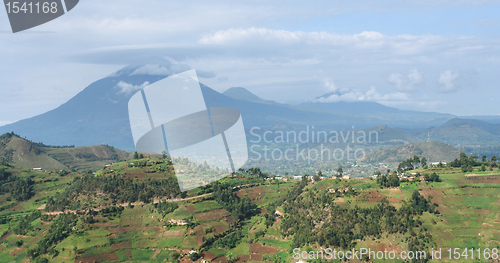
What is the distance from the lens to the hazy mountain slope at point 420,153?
315 feet

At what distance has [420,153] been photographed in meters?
100

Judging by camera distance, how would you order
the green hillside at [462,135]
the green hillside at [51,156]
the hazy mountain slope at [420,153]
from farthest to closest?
1. the green hillside at [462,135]
2. the hazy mountain slope at [420,153]
3. the green hillside at [51,156]

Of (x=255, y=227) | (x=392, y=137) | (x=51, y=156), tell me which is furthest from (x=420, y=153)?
(x=51, y=156)

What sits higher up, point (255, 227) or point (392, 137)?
point (255, 227)

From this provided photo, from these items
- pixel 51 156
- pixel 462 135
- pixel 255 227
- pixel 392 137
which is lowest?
pixel 462 135

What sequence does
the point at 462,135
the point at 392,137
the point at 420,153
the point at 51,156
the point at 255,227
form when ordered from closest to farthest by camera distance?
the point at 255,227, the point at 51,156, the point at 420,153, the point at 392,137, the point at 462,135

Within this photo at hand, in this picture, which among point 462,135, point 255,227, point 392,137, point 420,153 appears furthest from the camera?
point 462,135

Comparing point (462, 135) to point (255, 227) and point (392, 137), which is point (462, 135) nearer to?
point (392, 137)

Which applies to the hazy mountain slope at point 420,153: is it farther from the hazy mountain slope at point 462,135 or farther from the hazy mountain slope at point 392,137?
the hazy mountain slope at point 462,135

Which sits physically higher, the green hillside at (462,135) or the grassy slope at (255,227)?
the grassy slope at (255,227)

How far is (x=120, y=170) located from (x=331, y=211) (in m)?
27.1

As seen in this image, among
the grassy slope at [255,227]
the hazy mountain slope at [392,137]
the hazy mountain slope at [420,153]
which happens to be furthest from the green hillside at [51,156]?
the hazy mountain slope at [392,137]

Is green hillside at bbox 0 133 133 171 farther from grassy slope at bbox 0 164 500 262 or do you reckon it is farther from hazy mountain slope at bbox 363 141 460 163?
hazy mountain slope at bbox 363 141 460 163

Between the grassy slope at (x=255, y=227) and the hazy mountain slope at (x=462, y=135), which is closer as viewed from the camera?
the grassy slope at (x=255, y=227)
